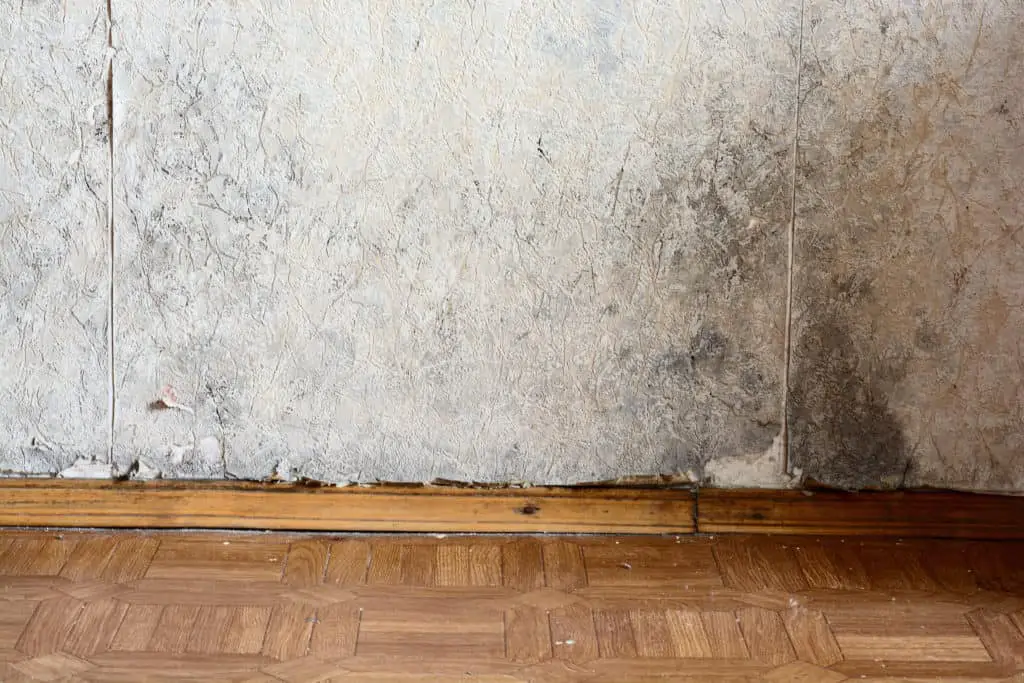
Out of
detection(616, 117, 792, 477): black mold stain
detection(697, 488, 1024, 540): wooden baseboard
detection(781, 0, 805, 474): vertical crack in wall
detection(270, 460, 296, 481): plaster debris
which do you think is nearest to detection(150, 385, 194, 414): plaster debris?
detection(270, 460, 296, 481): plaster debris

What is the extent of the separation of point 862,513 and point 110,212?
1699mm

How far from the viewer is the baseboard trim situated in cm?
211

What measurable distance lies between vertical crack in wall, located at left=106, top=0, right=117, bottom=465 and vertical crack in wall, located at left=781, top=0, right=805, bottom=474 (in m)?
1.36

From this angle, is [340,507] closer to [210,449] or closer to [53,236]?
[210,449]

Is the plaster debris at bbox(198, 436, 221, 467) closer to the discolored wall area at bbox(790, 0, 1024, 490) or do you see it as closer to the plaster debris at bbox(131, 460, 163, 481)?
the plaster debris at bbox(131, 460, 163, 481)

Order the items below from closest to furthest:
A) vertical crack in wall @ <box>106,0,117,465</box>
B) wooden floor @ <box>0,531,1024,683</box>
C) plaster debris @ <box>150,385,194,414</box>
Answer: wooden floor @ <box>0,531,1024,683</box>, vertical crack in wall @ <box>106,0,117,465</box>, plaster debris @ <box>150,385,194,414</box>

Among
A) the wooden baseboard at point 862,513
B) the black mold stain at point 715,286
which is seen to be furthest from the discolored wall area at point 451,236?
the wooden baseboard at point 862,513

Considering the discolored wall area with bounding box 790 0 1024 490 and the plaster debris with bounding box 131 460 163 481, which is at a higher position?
the discolored wall area with bounding box 790 0 1024 490

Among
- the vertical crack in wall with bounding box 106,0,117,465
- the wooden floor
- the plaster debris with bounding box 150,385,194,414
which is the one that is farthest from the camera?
the plaster debris with bounding box 150,385,194,414

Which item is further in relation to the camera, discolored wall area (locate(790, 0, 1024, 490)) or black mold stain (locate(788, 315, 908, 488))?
black mold stain (locate(788, 315, 908, 488))

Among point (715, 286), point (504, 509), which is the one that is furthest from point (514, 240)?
point (504, 509)

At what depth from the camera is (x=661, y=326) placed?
2.08 metres

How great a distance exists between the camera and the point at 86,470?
2.11 metres

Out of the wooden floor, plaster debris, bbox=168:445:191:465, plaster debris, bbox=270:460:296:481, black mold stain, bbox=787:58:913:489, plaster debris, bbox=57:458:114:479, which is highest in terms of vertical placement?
black mold stain, bbox=787:58:913:489
